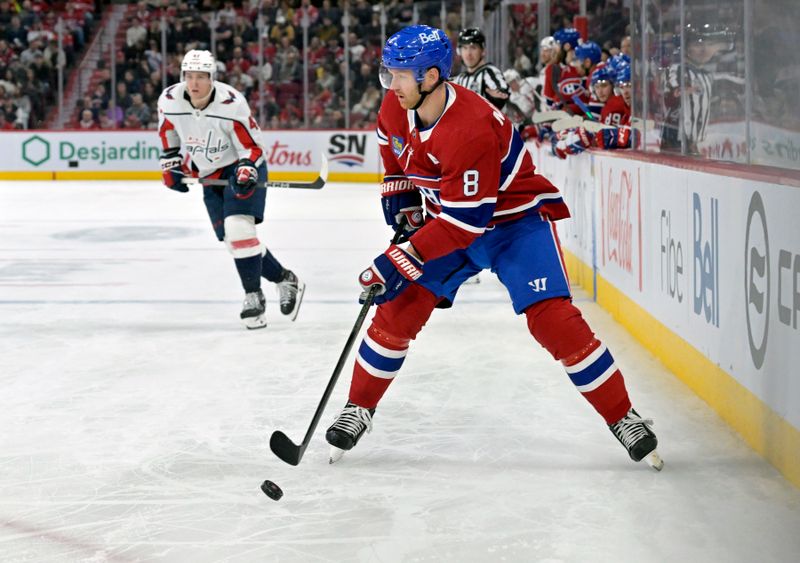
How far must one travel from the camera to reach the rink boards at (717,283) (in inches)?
106

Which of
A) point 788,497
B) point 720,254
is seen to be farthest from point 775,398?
point 720,254

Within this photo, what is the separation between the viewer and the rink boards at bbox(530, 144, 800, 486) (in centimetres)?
268

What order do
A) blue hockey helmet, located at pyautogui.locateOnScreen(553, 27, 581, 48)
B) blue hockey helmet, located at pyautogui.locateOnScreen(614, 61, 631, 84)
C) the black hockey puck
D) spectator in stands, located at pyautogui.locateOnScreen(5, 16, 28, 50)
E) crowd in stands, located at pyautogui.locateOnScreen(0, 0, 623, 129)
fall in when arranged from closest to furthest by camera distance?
the black hockey puck < blue hockey helmet, located at pyautogui.locateOnScreen(614, 61, 631, 84) < blue hockey helmet, located at pyautogui.locateOnScreen(553, 27, 581, 48) < crowd in stands, located at pyautogui.locateOnScreen(0, 0, 623, 129) < spectator in stands, located at pyautogui.locateOnScreen(5, 16, 28, 50)

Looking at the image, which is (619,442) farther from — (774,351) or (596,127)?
(596,127)

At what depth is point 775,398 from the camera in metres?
2.78

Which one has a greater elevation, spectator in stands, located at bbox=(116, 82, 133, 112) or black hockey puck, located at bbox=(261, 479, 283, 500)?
spectator in stands, located at bbox=(116, 82, 133, 112)

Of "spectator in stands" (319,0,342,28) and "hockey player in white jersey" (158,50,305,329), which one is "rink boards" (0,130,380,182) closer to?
Result: "spectator in stands" (319,0,342,28)

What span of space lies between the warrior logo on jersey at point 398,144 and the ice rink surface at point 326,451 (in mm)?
815

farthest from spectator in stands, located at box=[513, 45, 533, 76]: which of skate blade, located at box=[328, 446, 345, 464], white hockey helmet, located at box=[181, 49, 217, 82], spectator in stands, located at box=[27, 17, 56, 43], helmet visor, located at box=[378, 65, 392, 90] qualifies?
skate blade, located at box=[328, 446, 345, 464]

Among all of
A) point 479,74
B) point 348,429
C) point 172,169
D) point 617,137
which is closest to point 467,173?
point 348,429

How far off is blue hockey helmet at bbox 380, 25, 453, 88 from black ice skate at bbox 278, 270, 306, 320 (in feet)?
8.60

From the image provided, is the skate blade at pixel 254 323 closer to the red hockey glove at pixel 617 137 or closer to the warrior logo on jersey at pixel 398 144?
the red hockey glove at pixel 617 137

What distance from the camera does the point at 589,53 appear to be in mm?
7922

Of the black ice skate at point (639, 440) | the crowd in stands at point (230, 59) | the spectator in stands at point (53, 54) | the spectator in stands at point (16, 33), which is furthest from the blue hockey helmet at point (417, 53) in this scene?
the spectator in stands at point (16, 33)
